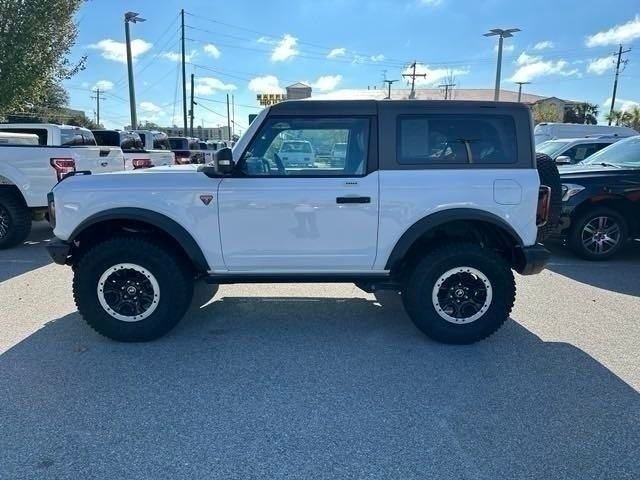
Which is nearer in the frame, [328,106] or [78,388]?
[78,388]

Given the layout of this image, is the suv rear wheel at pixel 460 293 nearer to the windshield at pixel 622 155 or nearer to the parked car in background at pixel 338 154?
the parked car in background at pixel 338 154

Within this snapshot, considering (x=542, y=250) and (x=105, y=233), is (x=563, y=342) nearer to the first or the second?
(x=542, y=250)

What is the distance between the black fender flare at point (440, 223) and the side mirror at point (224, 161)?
1469mm

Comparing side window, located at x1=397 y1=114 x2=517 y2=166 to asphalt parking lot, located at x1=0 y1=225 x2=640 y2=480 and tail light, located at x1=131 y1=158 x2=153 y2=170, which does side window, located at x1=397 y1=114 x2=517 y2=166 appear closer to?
asphalt parking lot, located at x1=0 y1=225 x2=640 y2=480

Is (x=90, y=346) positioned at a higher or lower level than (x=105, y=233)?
lower

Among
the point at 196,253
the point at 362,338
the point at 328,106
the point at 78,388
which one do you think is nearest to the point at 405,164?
the point at 328,106

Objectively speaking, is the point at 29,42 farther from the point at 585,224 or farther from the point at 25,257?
the point at 585,224

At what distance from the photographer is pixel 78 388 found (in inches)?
121

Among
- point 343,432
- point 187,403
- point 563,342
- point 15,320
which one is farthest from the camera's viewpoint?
point 15,320

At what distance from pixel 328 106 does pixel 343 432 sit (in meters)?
2.42

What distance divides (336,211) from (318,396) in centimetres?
141

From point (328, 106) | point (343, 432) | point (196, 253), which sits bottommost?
point (343, 432)

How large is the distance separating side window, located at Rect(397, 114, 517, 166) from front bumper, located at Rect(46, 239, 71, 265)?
2.84 m

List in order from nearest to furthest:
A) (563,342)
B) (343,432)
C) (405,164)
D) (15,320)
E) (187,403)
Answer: (343,432), (187,403), (405,164), (563,342), (15,320)
